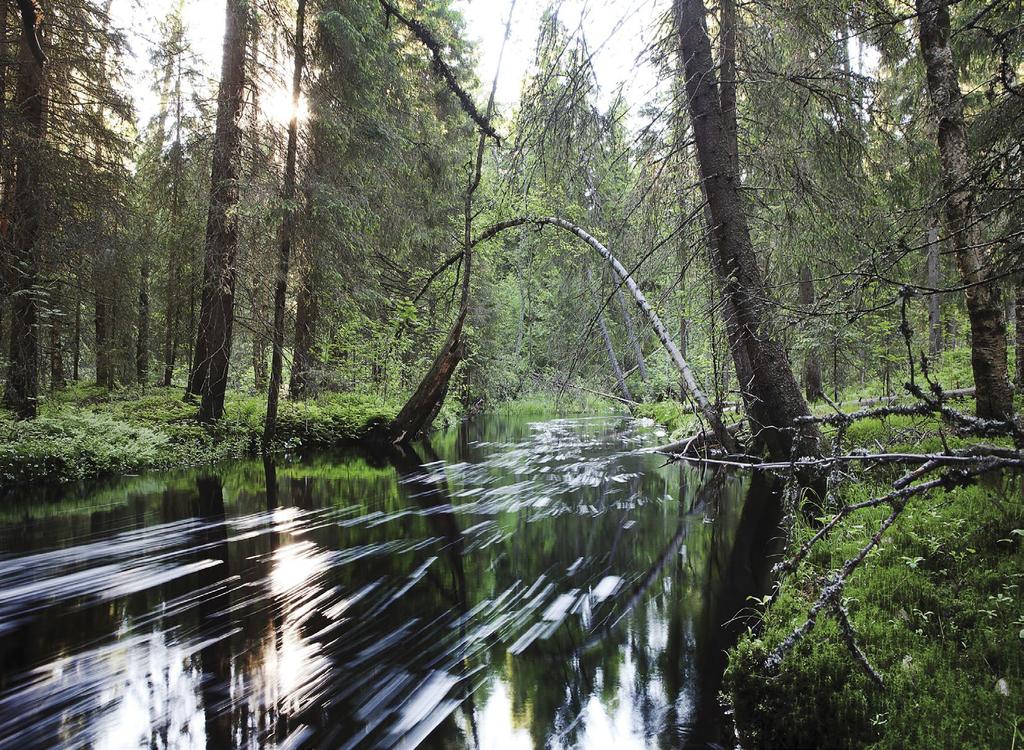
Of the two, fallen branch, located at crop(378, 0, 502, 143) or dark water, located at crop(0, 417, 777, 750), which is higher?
fallen branch, located at crop(378, 0, 502, 143)

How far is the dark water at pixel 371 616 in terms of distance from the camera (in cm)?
315

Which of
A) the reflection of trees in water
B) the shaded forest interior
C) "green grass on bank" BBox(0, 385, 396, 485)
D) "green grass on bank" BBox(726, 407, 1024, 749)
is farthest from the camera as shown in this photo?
"green grass on bank" BBox(0, 385, 396, 485)

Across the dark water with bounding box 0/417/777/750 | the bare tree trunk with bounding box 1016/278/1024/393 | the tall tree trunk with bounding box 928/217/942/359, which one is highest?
the tall tree trunk with bounding box 928/217/942/359

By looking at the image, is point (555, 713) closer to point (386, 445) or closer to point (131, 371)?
point (386, 445)

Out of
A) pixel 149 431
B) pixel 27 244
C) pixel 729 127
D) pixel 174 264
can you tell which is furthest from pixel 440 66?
pixel 174 264

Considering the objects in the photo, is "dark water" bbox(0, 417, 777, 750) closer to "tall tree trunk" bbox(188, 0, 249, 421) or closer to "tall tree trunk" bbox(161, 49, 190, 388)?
"tall tree trunk" bbox(188, 0, 249, 421)

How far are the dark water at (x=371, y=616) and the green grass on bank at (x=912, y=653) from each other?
43cm

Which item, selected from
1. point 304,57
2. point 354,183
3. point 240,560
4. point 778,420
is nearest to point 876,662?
point 778,420

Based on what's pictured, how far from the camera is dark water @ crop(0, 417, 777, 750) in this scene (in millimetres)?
3154

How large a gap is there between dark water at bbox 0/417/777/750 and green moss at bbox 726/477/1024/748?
0.43m

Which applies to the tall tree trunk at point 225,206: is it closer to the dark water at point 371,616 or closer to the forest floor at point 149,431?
the forest floor at point 149,431

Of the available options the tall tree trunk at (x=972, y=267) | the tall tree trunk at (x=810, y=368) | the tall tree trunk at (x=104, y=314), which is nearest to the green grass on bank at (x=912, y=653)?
the tall tree trunk at (x=972, y=267)

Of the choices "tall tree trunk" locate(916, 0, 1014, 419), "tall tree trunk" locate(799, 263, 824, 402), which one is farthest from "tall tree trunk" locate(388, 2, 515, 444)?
"tall tree trunk" locate(916, 0, 1014, 419)

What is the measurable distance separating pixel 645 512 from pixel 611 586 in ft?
8.99
